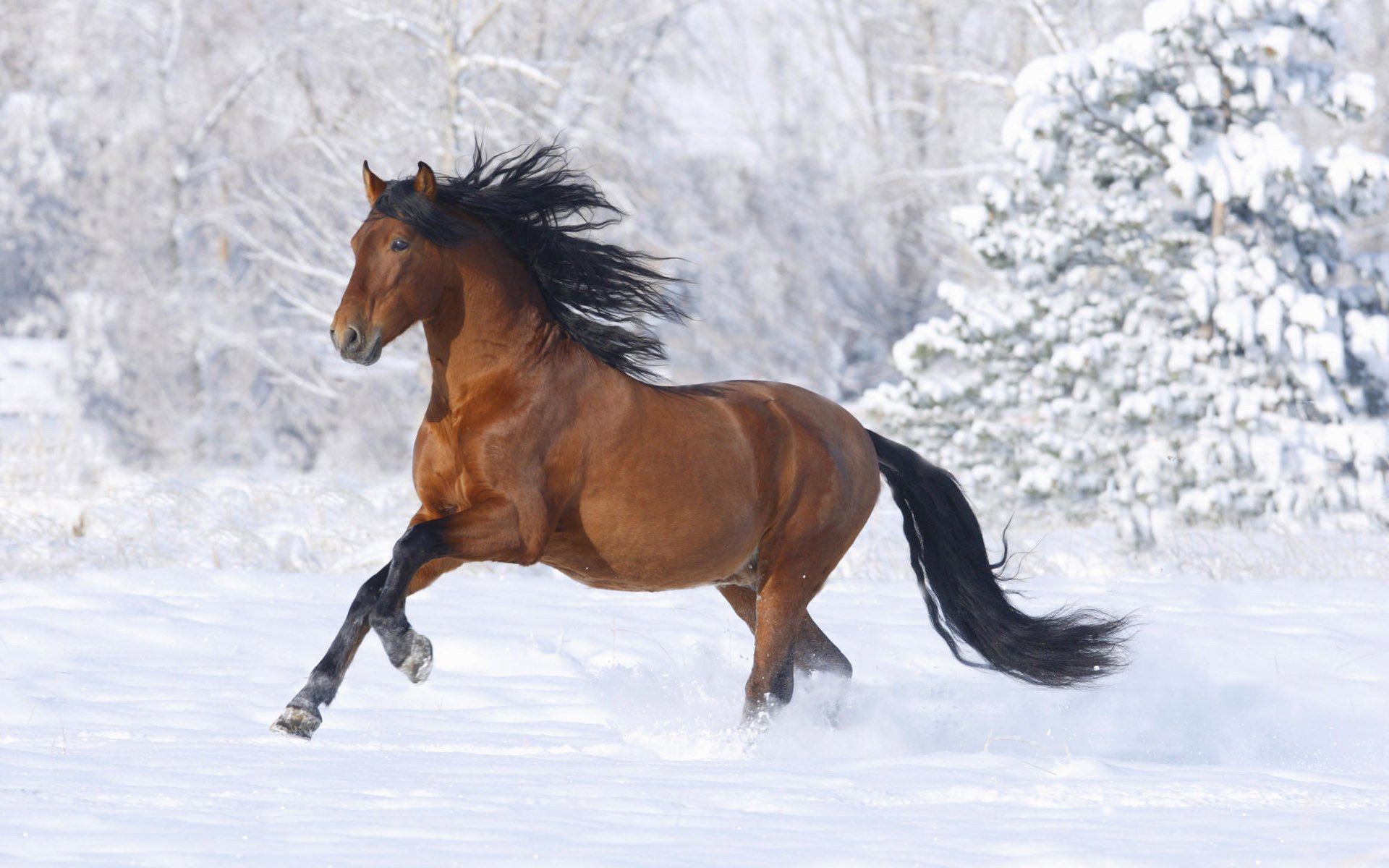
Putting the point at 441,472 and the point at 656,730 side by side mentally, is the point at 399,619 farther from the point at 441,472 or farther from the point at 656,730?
the point at 656,730

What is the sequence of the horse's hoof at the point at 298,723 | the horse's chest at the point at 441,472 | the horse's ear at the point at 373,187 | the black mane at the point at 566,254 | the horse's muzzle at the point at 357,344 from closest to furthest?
the horse's hoof at the point at 298,723 < the horse's muzzle at the point at 357,344 < the horse's chest at the point at 441,472 < the horse's ear at the point at 373,187 < the black mane at the point at 566,254

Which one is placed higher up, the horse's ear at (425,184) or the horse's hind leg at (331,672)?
the horse's ear at (425,184)

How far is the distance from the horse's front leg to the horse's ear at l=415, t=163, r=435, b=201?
93 centimetres

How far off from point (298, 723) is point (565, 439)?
1.11 m

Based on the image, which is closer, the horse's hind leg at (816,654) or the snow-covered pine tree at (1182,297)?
the horse's hind leg at (816,654)

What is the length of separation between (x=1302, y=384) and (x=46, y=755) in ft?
38.2

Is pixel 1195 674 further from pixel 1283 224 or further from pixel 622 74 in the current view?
pixel 622 74

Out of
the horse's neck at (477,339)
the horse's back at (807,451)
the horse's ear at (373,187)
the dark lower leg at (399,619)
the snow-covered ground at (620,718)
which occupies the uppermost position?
the horse's ear at (373,187)

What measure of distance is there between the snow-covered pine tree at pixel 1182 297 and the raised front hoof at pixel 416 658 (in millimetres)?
9101

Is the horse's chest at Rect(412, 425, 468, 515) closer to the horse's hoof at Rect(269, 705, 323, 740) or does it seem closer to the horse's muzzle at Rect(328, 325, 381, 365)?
the horse's muzzle at Rect(328, 325, 381, 365)

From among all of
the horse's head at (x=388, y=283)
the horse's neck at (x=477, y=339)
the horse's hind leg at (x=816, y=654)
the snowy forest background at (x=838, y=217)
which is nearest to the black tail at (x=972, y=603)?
the horse's hind leg at (x=816, y=654)

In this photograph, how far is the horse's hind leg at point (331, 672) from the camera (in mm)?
4008

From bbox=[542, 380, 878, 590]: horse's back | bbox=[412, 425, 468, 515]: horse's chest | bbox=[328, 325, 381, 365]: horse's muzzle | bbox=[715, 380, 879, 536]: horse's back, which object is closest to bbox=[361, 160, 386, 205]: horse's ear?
bbox=[328, 325, 381, 365]: horse's muzzle

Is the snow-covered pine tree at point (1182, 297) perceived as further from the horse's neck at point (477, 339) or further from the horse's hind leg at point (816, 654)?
the horse's neck at point (477, 339)
